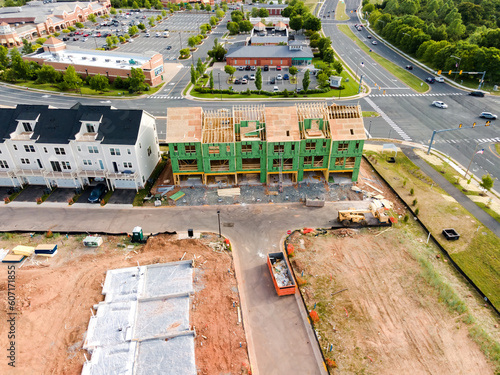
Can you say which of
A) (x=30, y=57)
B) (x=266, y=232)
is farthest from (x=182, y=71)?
(x=266, y=232)

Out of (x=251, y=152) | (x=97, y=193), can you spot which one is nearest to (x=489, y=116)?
(x=251, y=152)

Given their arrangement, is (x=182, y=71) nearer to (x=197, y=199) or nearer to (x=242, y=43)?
(x=242, y=43)

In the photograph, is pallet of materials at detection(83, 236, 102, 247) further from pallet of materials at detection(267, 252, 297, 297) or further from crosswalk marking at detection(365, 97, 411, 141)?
crosswalk marking at detection(365, 97, 411, 141)

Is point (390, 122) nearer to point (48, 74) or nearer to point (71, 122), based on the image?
point (71, 122)

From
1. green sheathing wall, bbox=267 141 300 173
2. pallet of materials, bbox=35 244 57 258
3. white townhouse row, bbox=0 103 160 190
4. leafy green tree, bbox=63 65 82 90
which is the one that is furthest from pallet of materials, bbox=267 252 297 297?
leafy green tree, bbox=63 65 82 90

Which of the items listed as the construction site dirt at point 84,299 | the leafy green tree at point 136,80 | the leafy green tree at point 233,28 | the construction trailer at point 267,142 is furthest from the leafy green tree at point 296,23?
the construction site dirt at point 84,299

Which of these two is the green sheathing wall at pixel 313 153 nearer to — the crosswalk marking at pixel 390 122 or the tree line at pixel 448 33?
the crosswalk marking at pixel 390 122
